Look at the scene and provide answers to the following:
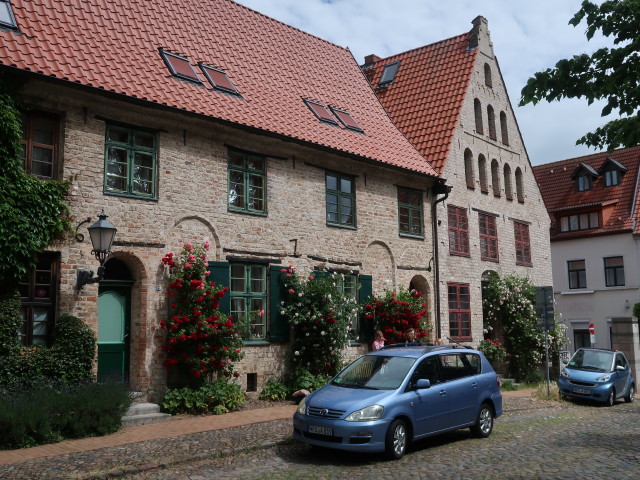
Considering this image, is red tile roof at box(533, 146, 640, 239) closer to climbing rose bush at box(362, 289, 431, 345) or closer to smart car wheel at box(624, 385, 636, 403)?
smart car wheel at box(624, 385, 636, 403)

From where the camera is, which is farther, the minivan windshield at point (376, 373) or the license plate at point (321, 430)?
the minivan windshield at point (376, 373)

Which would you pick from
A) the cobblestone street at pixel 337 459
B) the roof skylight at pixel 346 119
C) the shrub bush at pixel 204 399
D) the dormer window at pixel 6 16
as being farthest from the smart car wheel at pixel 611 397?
the dormer window at pixel 6 16

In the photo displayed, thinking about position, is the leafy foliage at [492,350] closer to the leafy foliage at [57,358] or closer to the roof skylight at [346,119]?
the roof skylight at [346,119]

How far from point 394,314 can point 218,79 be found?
304 inches

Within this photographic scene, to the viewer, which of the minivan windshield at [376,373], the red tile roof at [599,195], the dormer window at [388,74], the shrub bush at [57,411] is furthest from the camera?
the red tile roof at [599,195]

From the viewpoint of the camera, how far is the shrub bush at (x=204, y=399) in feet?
44.1

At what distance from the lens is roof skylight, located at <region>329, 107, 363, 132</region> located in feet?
66.0

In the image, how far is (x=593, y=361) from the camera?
1981cm

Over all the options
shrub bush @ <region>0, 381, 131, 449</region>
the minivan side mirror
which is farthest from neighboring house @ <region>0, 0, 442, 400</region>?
the minivan side mirror

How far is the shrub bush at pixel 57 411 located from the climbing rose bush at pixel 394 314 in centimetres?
842

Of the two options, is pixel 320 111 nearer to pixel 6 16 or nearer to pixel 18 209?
pixel 6 16

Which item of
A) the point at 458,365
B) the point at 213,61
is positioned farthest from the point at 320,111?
the point at 458,365

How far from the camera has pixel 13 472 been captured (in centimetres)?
839

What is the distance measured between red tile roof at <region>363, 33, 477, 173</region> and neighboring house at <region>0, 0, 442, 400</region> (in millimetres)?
1700
